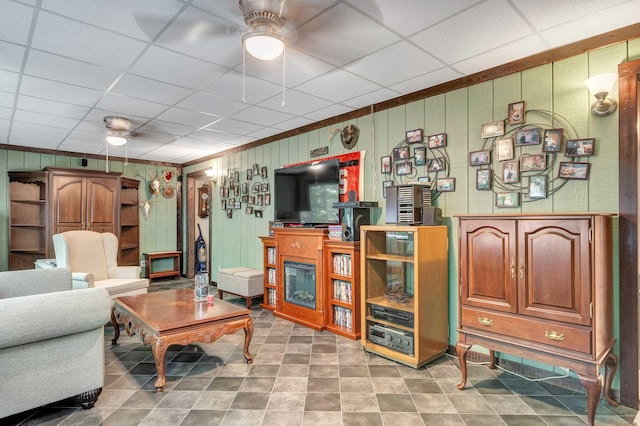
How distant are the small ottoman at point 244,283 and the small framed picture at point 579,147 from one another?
3863 millimetres

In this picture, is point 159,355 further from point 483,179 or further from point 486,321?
point 483,179

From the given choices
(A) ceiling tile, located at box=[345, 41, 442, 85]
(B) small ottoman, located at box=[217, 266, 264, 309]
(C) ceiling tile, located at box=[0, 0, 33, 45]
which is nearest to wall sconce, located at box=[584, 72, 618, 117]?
(A) ceiling tile, located at box=[345, 41, 442, 85]

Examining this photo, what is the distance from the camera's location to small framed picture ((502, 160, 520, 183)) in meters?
2.77

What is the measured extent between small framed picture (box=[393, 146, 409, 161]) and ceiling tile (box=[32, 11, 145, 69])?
2420 mm

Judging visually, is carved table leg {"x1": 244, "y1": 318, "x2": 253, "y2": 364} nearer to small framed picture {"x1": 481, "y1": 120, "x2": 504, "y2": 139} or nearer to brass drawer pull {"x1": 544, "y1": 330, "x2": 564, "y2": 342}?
brass drawer pull {"x1": 544, "y1": 330, "x2": 564, "y2": 342}

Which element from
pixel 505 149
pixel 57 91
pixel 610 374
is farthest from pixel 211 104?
pixel 610 374

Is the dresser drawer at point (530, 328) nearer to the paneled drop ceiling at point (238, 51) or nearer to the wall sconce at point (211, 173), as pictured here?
the paneled drop ceiling at point (238, 51)

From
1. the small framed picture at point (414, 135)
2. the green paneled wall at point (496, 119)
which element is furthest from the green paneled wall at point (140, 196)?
the small framed picture at point (414, 135)

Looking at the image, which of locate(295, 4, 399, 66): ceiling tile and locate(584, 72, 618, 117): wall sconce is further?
locate(584, 72, 618, 117): wall sconce

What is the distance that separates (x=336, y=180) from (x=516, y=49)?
2.12 meters

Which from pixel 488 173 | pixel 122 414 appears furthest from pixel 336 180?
pixel 122 414

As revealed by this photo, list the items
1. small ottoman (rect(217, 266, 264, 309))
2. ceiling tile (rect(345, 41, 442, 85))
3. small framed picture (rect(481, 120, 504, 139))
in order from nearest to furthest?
1. ceiling tile (rect(345, 41, 442, 85))
2. small framed picture (rect(481, 120, 504, 139))
3. small ottoman (rect(217, 266, 264, 309))

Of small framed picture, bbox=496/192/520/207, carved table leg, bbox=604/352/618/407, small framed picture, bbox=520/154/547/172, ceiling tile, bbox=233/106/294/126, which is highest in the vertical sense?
ceiling tile, bbox=233/106/294/126

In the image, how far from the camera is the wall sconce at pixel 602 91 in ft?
7.47
